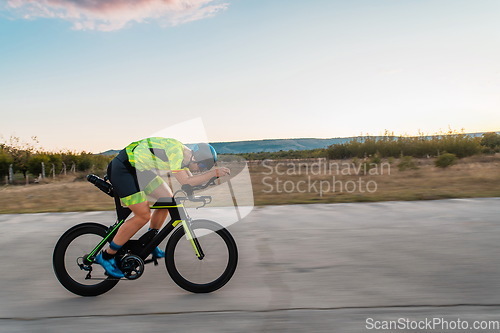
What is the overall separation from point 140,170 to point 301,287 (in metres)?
2.03

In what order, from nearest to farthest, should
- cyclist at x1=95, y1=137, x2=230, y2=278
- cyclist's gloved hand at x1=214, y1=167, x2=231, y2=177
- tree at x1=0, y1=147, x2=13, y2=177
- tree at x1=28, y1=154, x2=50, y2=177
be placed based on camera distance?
1. cyclist's gloved hand at x1=214, y1=167, x2=231, y2=177
2. cyclist at x1=95, y1=137, x2=230, y2=278
3. tree at x1=0, y1=147, x2=13, y2=177
4. tree at x1=28, y1=154, x2=50, y2=177

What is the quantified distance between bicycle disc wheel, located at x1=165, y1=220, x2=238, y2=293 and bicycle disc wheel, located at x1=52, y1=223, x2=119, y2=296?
655 millimetres

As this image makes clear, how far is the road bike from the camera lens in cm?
431

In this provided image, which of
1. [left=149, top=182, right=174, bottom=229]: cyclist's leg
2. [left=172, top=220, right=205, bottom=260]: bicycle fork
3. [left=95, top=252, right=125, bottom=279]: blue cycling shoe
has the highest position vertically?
[left=149, top=182, right=174, bottom=229]: cyclist's leg

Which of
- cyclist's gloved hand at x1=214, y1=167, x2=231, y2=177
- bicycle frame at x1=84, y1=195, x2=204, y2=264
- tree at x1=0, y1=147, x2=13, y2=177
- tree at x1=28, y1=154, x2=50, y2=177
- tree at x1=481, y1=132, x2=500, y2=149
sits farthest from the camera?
tree at x1=481, y1=132, x2=500, y2=149

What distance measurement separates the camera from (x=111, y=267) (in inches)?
168

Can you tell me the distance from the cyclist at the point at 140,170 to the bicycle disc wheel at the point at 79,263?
0.18 m

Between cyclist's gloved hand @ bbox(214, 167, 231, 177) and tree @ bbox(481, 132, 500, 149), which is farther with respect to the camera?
tree @ bbox(481, 132, 500, 149)

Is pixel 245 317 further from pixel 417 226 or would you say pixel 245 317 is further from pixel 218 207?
pixel 218 207

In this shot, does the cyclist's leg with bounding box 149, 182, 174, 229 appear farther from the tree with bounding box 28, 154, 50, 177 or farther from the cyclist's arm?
the tree with bounding box 28, 154, 50, 177

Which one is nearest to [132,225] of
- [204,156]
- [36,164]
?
[204,156]

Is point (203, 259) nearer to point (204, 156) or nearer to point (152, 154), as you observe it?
point (204, 156)

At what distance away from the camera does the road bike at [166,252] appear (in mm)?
4309

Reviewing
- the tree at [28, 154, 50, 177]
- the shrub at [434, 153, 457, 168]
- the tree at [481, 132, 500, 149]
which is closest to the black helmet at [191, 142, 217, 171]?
the shrub at [434, 153, 457, 168]
